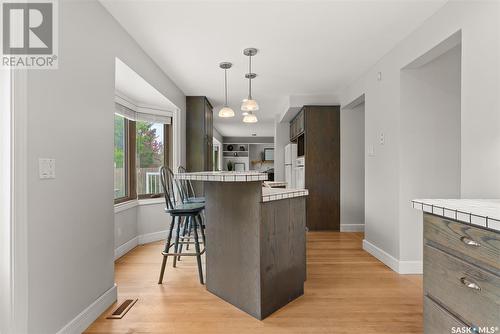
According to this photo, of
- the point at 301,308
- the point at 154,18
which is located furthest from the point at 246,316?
the point at 154,18

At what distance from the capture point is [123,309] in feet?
7.25

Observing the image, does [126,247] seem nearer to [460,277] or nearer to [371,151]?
[371,151]

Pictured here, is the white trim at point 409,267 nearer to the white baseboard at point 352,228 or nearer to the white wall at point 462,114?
the white wall at point 462,114

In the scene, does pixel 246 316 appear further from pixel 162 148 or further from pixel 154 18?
pixel 162 148

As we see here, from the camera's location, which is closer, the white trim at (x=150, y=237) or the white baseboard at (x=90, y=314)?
the white baseboard at (x=90, y=314)

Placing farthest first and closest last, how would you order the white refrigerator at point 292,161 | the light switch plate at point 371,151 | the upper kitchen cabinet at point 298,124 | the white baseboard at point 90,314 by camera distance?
1. the white refrigerator at point 292,161
2. the upper kitchen cabinet at point 298,124
3. the light switch plate at point 371,151
4. the white baseboard at point 90,314

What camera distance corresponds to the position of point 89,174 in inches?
79.7

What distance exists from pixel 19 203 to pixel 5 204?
5 centimetres

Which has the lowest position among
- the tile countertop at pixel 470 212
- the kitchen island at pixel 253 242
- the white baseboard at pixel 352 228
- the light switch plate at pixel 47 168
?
the white baseboard at pixel 352 228

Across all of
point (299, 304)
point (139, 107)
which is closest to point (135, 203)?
point (139, 107)

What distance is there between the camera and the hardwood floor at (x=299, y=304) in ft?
6.39

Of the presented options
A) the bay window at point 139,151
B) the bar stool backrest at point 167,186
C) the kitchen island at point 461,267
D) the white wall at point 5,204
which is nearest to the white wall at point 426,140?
the kitchen island at point 461,267

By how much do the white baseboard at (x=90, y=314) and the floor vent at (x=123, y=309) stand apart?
10 centimetres

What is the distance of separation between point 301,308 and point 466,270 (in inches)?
49.3
